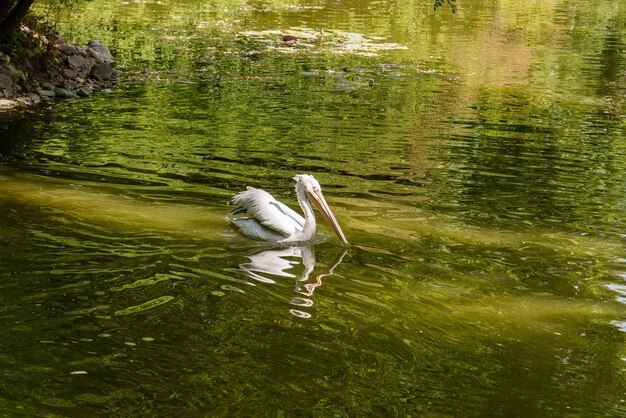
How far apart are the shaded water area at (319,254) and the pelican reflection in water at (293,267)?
0.03 metres

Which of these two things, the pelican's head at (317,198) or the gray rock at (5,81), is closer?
the pelican's head at (317,198)

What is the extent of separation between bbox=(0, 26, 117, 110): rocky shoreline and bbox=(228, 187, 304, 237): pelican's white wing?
8.81 meters

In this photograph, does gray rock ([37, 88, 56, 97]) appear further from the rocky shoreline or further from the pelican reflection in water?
the pelican reflection in water

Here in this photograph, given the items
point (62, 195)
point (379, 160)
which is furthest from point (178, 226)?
point (379, 160)

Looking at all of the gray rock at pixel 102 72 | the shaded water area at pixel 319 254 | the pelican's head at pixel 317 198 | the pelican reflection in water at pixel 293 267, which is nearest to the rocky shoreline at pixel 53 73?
the gray rock at pixel 102 72

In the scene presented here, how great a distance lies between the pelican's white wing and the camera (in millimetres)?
8570

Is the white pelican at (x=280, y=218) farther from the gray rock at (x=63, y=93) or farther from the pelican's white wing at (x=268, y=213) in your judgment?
the gray rock at (x=63, y=93)

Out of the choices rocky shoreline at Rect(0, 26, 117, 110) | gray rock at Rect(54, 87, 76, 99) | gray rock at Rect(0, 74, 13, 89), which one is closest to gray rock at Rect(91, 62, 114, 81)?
rocky shoreline at Rect(0, 26, 117, 110)

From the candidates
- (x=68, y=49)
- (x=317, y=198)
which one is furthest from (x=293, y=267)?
(x=68, y=49)

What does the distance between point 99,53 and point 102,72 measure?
0.87m

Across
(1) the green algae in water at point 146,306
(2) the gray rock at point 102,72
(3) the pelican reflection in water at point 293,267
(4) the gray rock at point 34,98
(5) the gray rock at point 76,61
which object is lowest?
(3) the pelican reflection in water at point 293,267

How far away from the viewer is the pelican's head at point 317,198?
8.70 m

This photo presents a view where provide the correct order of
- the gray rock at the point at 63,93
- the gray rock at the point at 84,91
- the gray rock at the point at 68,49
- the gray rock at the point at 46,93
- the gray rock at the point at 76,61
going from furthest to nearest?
the gray rock at the point at 68,49 → the gray rock at the point at 76,61 → the gray rock at the point at 84,91 → the gray rock at the point at 63,93 → the gray rock at the point at 46,93

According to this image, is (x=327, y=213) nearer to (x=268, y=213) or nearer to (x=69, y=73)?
(x=268, y=213)
